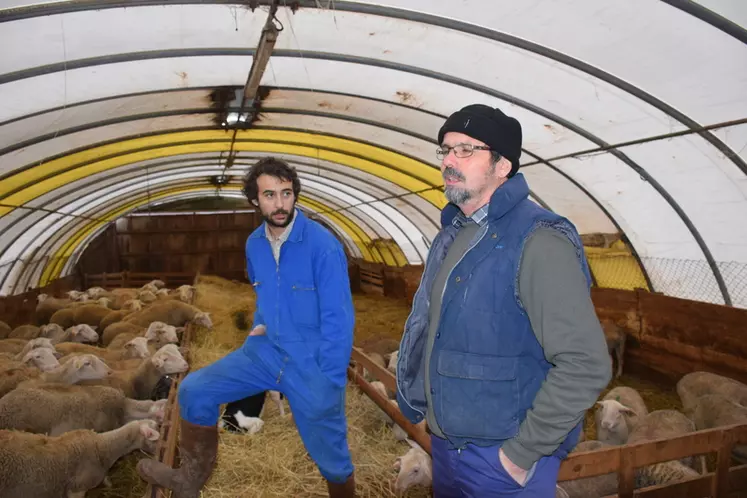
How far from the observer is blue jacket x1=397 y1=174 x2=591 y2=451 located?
1.95 metres

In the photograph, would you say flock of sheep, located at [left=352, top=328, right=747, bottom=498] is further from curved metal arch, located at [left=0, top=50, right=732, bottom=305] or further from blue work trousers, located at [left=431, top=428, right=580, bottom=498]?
blue work trousers, located at [left=431, top=428, right=580, bottom=498]

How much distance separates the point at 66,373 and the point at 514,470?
561 centimetres

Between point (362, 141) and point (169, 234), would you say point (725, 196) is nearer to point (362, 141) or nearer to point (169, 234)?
point (362, 141)

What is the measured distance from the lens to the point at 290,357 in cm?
333

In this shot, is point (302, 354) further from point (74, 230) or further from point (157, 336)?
point (74, 230)

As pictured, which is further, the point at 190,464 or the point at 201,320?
the point at 201,320

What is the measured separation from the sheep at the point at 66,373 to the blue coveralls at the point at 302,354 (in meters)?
3.24

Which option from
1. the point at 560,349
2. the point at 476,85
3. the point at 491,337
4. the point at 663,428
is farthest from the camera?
the point at 476,85

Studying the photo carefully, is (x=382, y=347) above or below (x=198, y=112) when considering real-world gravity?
below

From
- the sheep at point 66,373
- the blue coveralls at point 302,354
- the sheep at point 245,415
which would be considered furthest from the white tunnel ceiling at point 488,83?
the sheep at point 245,415

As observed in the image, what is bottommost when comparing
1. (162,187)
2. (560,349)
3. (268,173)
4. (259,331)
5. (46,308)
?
(46,308)

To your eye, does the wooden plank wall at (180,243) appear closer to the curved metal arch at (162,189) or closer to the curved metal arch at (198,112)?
the curved metal arch at (162,189)

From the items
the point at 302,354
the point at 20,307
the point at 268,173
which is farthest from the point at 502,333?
the point at 20,307

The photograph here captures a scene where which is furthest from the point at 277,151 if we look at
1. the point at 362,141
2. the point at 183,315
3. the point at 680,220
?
the point at 680,220
